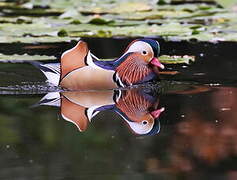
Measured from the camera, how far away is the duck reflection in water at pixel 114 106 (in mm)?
4711

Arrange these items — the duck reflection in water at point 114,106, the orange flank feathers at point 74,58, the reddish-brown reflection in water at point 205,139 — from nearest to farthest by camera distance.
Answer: the reddish-brown reflection in water at point 205,139
the duck reflection in water at point 114,106
the orange flank feathers at point 74,58

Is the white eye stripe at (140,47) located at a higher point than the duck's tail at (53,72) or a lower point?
higher

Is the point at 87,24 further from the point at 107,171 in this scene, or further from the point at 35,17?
the point at 107,171

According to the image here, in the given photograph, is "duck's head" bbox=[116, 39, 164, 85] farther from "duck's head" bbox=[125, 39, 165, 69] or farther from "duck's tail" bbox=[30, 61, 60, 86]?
"duck's tail" bbox=[30, 61, 60, 86]

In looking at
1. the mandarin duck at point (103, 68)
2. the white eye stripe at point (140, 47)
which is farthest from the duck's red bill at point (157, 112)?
the white eye stripe at point (140, 47)

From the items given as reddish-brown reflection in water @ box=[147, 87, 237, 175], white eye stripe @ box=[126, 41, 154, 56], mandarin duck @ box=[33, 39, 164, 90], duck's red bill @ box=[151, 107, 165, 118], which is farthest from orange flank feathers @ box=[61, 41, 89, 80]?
reddish-brown reflection in water @ box=[147, 87, 237, 175]

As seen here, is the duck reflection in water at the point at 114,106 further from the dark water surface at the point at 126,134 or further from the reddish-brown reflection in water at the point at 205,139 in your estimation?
the reddish-brown reflection in water at the point at 205,139

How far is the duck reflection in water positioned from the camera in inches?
185

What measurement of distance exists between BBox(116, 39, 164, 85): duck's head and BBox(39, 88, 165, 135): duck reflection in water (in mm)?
106

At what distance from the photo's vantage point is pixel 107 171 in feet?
12.2

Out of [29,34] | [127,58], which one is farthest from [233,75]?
[29,34]

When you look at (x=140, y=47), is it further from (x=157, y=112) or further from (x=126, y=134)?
(x=126, y=134)

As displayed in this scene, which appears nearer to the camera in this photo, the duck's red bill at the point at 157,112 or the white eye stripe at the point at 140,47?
the duck's red bill at the point at 157,112

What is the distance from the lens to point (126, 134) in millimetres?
4426
